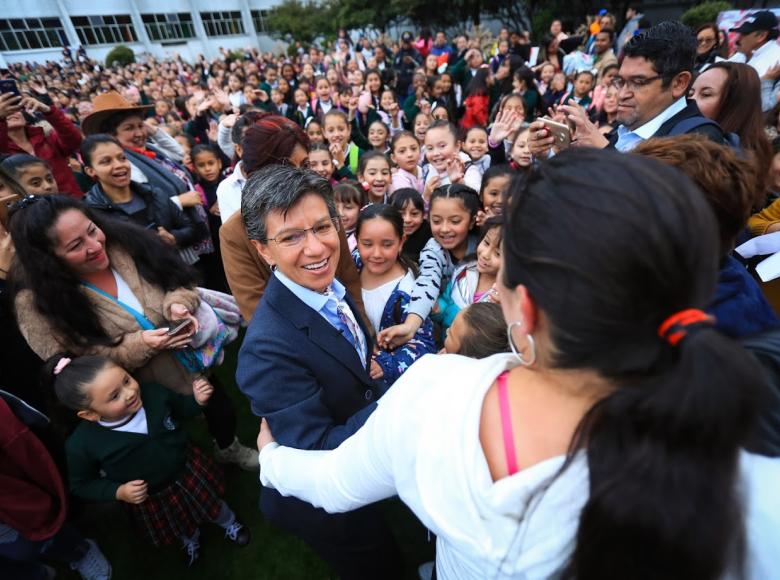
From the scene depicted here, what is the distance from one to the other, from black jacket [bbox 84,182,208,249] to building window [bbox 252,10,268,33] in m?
43.7

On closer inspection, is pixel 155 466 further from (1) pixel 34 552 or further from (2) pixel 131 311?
(2) pixel 131 311

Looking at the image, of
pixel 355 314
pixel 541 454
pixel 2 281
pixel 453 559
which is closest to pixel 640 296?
pixel 541 454

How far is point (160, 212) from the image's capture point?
124 inches

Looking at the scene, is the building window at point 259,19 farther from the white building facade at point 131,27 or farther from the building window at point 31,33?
the building window at point 31,33

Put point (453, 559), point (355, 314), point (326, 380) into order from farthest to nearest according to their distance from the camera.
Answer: point (355, 314) → point (326, 380) → point (453, 559)

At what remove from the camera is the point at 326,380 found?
1.46 metres

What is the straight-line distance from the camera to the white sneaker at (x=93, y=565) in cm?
228

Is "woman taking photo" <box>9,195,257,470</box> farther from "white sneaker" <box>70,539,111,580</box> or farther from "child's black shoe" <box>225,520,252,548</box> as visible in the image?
"white sneaker" <box>70,539,111,580</box>

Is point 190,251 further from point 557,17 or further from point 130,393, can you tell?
point 557,17

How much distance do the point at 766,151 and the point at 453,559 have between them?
3337mm

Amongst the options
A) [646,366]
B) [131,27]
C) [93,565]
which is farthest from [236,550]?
[131,27]

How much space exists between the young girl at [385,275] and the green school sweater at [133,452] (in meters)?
1.29

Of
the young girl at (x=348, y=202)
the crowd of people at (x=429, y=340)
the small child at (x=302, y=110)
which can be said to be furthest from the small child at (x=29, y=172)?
the small child at (x=302, y=110)

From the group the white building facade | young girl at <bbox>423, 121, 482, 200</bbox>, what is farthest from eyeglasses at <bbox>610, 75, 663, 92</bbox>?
the white building facade
